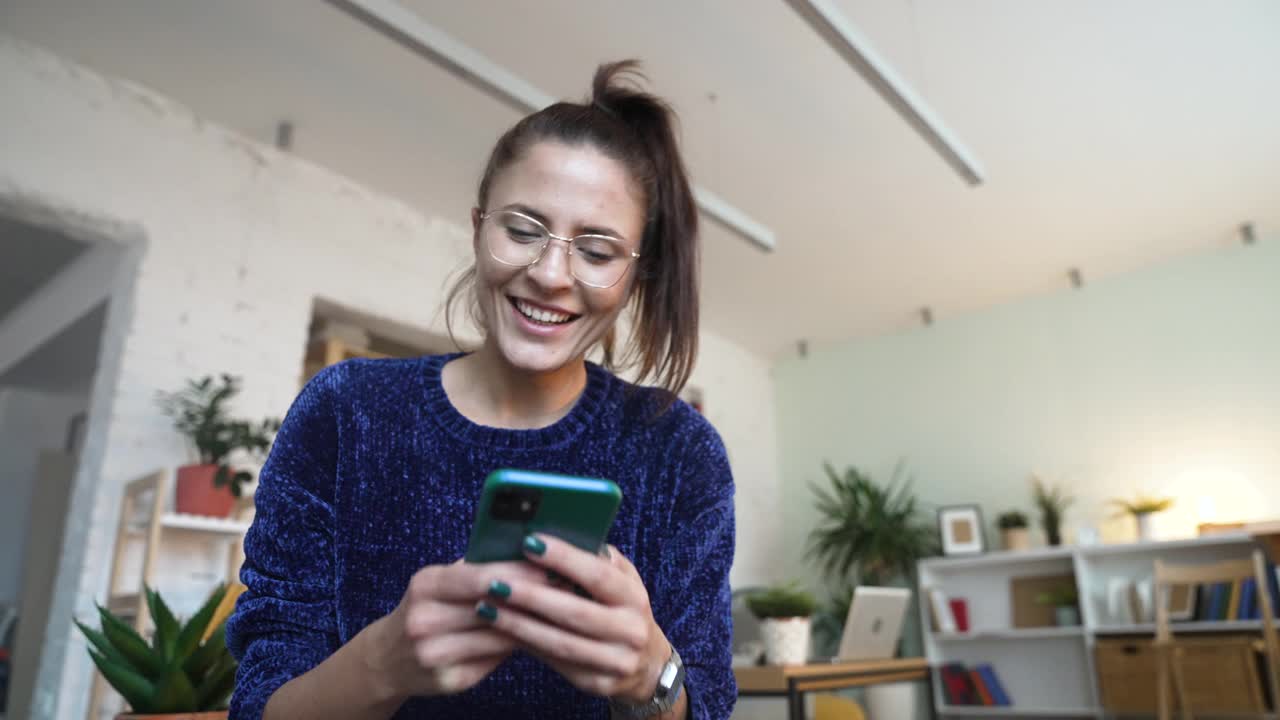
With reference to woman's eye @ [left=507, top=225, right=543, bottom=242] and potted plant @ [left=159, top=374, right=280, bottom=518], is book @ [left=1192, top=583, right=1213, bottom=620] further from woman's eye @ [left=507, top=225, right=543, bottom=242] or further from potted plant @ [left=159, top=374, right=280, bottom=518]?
woman's eye @ [left=507, top=225, right=543, bottom=242]

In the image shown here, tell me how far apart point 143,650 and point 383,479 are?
1.01 m

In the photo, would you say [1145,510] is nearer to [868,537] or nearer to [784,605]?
[868,537]

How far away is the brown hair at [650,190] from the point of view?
0.92m

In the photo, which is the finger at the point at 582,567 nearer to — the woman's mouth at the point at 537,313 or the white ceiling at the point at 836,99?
the woman's mouth at the point at 537,313

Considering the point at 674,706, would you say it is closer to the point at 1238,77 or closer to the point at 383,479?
the point at 383,479

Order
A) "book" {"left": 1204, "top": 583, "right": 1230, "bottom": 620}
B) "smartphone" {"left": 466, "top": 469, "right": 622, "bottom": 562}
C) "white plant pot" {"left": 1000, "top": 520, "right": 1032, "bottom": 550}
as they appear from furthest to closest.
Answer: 1. "white plant pot" {"left": 1000, "top": 520, "right": 1032, "bottom": 550}
2. "book" {"left": 1204, "top": 583, "right": 1230, "bottom": 620}
3. "smartphone" {"left": 466, "top": 469, "right": 622, "bottom": 562}

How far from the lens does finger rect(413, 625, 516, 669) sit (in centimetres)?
56

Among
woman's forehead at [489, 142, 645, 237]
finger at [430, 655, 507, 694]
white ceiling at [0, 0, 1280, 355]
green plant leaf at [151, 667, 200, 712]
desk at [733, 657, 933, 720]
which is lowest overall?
desk at [733, 657, 933, 720]

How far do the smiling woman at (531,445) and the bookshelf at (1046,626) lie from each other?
5262mm

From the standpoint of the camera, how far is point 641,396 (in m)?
0.98

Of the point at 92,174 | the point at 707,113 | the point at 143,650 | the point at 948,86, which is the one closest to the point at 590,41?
the point at 707,113

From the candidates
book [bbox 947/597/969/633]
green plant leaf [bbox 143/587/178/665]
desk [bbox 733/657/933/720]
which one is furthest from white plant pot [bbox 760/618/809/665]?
book [bbox 947/597/969/633]

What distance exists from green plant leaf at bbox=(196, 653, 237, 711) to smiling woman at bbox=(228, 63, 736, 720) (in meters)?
0.91

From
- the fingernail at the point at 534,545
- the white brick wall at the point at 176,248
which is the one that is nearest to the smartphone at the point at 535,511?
Answer: the fingernail at the point at 534,545
